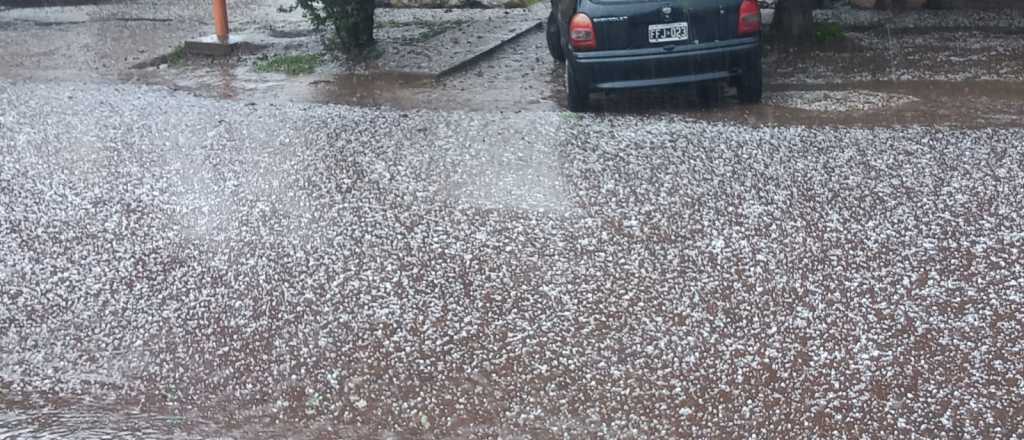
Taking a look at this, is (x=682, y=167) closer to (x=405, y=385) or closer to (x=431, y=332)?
(x=431, y=332)

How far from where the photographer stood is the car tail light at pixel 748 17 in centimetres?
915

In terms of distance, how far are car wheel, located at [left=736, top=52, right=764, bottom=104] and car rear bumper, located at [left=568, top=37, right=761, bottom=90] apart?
5.3 inches

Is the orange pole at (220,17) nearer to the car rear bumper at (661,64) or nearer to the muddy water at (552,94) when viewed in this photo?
the muddy water at (552,94)

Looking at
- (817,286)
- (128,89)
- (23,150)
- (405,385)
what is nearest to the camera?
(405,385)

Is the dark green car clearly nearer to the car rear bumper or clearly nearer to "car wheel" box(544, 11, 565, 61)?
the car rear bumper

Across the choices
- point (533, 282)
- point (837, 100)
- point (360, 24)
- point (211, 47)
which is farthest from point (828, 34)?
point (533, 282)

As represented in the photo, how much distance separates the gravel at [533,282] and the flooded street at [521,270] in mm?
21

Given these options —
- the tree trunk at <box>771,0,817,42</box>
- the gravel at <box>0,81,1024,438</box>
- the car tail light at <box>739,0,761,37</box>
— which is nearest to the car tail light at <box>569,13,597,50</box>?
the gravel at <box>0,81,1024,438</box>

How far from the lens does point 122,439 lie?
159 inches

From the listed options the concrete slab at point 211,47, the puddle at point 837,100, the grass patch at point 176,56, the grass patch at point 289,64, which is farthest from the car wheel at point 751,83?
the grass patch at point 176,56

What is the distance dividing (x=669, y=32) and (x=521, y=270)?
13.9 feet

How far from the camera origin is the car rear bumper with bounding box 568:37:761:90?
9172 mm

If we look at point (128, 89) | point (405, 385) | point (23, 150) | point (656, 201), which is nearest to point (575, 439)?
point (405, 385)

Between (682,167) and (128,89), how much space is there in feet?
22.7
